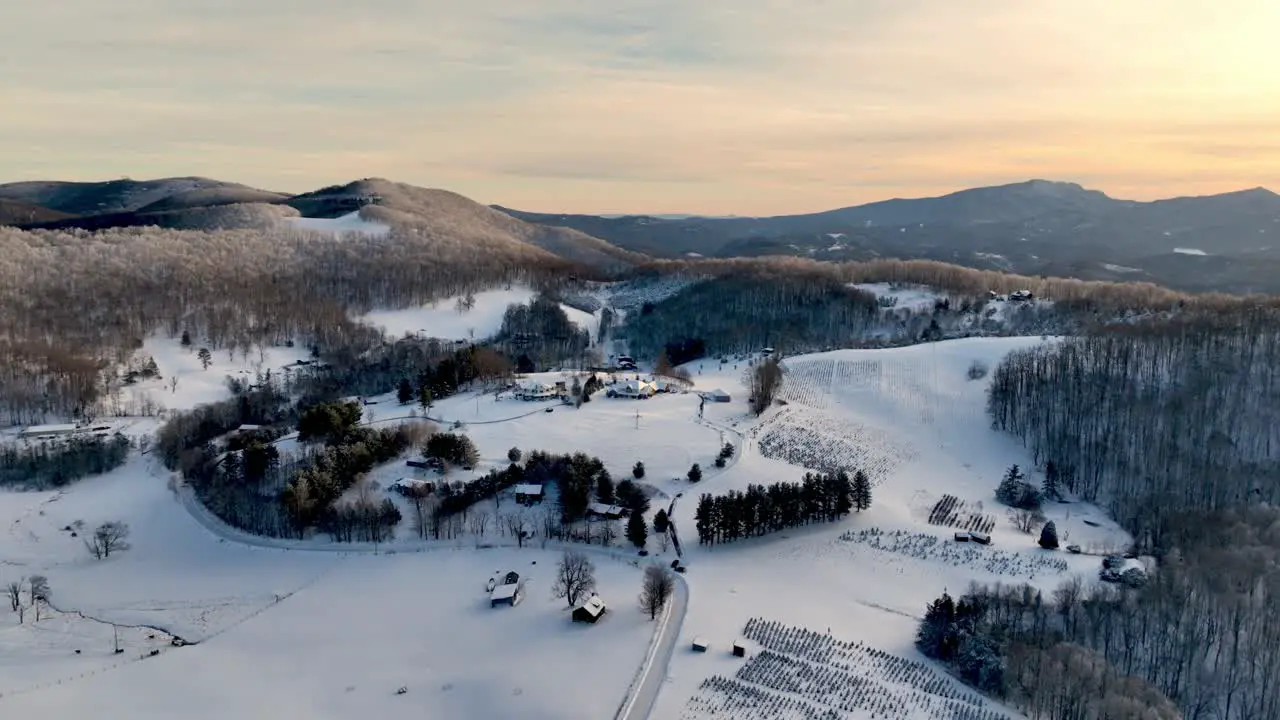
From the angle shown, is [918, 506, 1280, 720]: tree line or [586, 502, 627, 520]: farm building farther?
[586, 502, 627, 520]: farm building

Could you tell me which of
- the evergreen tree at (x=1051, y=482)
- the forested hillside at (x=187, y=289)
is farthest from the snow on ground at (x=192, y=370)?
the evergreen tree at (x=1051, y=482)

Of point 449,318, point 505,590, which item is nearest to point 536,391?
point 505,590

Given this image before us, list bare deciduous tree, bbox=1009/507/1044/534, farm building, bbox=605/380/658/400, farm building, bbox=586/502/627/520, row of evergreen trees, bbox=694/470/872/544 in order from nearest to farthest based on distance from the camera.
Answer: row of evergreen trees, bbox=694/470/872/544
farm building, bbox=586/502/627/520
bare deciduous tree, bbox=1009/507/1044/534
farm building, bbox=605/380/658/400

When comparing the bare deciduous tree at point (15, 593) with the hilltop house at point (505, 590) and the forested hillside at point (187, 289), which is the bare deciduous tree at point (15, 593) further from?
the forested hillside at point (187, 289)

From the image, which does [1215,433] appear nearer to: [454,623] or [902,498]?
[902,498]

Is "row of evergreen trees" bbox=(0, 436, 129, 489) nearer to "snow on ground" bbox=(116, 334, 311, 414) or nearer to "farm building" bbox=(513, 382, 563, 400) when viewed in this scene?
"snow on ground" bbox=(116, 334, 311, 414)

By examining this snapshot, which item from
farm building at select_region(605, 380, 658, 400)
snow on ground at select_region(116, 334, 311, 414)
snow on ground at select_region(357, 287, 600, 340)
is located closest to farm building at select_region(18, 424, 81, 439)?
snow on ground at select_region(116, 334, 311, 414)

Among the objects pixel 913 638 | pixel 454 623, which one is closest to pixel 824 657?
pixel 913 638

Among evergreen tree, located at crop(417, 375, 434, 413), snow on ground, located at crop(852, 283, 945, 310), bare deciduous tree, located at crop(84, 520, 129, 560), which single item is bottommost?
bare deciduous tree, located at crop(84, 520, 129, 560)
